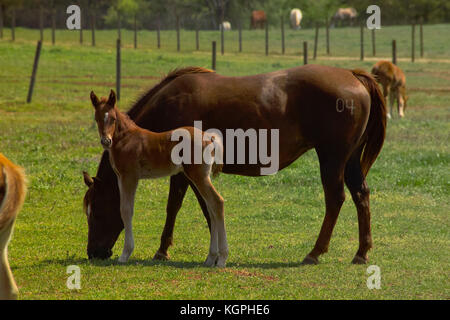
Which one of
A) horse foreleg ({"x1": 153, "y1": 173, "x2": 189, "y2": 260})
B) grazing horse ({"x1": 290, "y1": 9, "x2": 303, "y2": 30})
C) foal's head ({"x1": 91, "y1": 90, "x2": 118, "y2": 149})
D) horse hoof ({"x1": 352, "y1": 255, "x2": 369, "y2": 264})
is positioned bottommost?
horse hoof ({"x1": 352, "y1": 255, "x2": 369, "y2": 264})

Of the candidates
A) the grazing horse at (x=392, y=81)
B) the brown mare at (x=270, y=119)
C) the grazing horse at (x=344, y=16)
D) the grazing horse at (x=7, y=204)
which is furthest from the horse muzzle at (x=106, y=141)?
the grazing horse at (x=344, y=16)

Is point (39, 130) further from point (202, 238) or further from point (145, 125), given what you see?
point (145, 125)

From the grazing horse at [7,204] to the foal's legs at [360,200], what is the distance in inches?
166

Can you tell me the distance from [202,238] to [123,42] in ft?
129

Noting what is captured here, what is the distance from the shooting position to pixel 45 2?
192 ft

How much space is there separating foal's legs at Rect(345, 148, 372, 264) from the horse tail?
17cm

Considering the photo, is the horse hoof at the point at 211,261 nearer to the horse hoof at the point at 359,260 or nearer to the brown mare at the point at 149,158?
the brown mare at the point at 149,158

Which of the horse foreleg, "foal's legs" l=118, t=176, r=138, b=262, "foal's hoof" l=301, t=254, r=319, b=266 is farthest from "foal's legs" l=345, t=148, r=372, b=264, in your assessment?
"foal's legs" l=118, t=176, r=138, b=262

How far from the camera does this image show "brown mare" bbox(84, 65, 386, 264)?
852 centimetres

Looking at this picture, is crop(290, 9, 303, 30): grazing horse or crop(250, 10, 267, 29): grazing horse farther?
crop(250, 10, 267, 29): grazing horse

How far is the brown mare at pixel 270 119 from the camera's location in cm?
852

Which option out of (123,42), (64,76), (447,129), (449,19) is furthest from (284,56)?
(449,19)

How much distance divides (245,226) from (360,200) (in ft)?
8.50

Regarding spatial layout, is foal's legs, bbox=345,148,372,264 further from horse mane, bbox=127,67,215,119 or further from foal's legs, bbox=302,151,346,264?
horse mane, bbox=127,67,215,119
